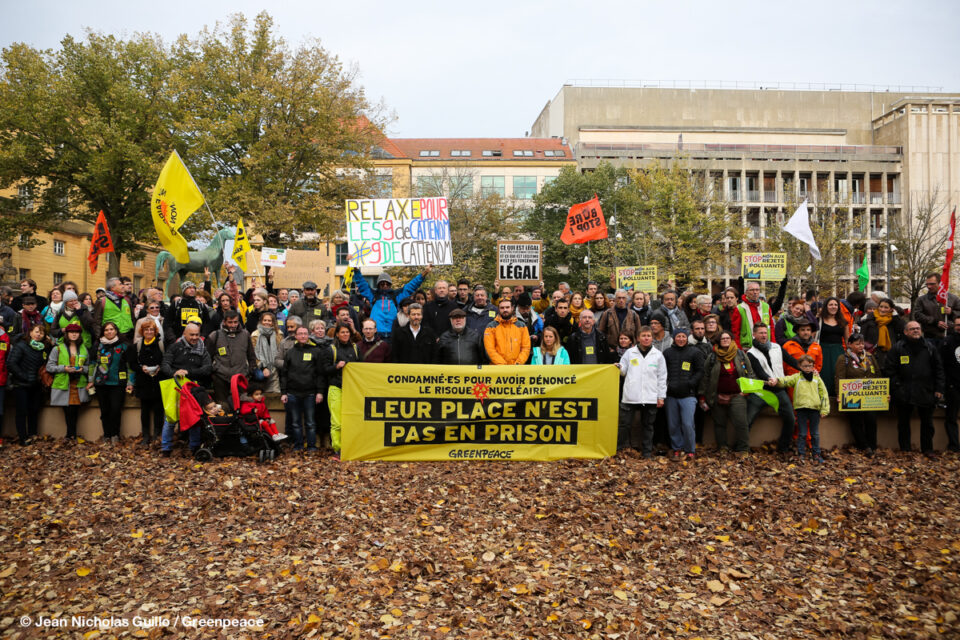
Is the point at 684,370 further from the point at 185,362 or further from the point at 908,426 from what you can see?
the point at 185,362

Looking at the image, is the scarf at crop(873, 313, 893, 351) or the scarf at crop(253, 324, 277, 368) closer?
the scarf at crop(253, 324, 277, 368)

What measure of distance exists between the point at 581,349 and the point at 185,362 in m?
5.78

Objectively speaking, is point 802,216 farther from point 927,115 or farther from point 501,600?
point 927,115

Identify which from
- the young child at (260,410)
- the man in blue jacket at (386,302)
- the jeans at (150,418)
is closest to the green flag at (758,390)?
the man in blue jacket at (386,302)

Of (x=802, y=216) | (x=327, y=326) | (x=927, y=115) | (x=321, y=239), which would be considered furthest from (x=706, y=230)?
(x=927, y=115)

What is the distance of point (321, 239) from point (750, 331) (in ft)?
72.2

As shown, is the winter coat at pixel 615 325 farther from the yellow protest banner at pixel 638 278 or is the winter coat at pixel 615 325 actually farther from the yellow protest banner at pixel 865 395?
the yellow protest banner at pixel 865 395

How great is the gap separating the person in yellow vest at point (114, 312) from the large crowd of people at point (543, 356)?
0.02 m

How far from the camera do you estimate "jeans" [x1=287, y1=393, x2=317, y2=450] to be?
29.7ft

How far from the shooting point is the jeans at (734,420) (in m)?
9.03

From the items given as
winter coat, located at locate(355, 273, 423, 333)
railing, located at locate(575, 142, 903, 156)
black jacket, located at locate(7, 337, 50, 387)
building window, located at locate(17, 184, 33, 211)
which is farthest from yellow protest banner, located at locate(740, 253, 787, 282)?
railing, located at locate(575, 142, 903, 156)

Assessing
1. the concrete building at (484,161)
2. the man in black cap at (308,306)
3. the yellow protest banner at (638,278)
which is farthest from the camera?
the concrete building at (484,161)

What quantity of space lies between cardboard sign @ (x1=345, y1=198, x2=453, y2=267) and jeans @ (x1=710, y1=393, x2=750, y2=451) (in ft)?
18.4

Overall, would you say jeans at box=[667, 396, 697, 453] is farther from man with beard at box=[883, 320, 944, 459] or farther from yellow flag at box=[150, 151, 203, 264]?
yellow flag at box=[150, 151, 203, 264]
